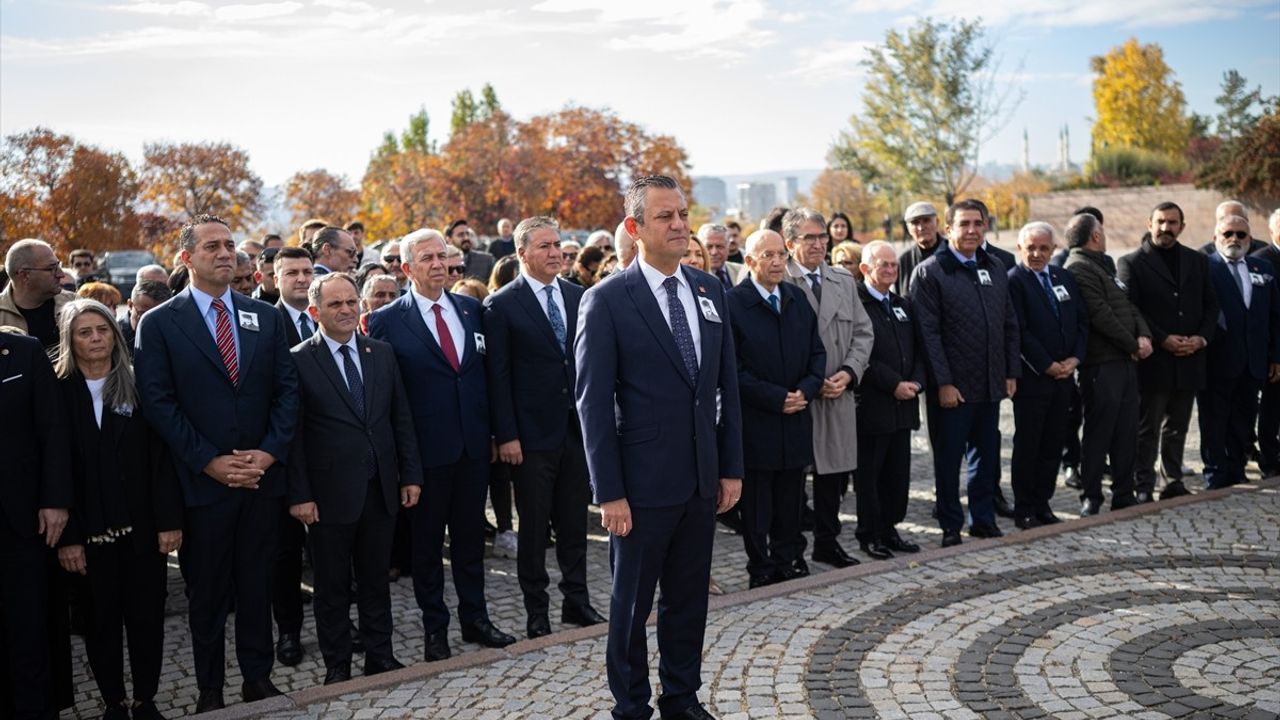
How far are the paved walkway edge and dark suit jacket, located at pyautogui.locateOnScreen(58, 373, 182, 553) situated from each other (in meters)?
0.98

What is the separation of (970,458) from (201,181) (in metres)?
35.0

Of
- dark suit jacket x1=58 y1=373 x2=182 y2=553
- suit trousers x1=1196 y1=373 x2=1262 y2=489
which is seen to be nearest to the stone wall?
suit trousers x1=1196 y1=373 x2=1262 y2=489

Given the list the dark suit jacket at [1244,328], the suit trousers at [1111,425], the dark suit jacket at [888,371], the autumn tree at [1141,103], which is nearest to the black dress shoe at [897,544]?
the dark suit jacket at [888,371]

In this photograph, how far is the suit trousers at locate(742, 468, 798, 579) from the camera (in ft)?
23.1

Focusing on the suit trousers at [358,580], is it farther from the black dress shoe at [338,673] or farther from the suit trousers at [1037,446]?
the suit trousers at [1037,446]

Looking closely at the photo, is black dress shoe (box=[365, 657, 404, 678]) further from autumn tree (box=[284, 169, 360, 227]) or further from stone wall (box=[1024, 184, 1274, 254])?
autumn tree (box=[284, 169, 360, 227])

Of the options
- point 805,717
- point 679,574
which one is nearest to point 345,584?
point 679,574

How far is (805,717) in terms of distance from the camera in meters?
4.82

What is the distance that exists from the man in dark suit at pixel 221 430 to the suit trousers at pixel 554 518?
1.42 meters

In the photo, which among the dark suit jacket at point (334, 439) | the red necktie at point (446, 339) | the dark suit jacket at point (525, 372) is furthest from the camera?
the dark suit jacket at point (525, 372)

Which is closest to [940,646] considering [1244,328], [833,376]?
[833,376]

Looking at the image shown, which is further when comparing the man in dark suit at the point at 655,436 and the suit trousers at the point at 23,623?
the suit trousers at the point at 23,623

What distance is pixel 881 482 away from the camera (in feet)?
25.6

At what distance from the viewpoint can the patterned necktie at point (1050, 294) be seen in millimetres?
8352
